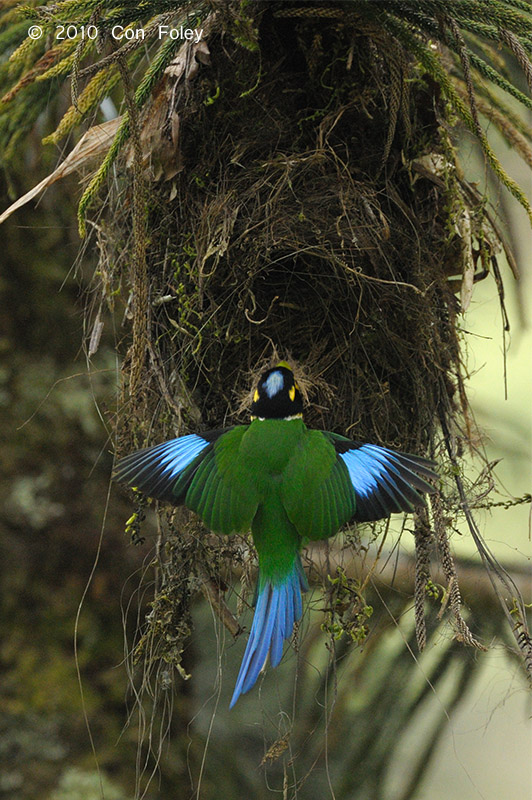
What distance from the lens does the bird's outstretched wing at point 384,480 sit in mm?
1382

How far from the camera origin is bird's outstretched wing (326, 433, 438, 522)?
4.53 ft

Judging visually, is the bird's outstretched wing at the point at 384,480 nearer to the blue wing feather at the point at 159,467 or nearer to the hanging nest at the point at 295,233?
the hanging nest at the point at 295,233

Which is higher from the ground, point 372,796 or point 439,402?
point 439,402

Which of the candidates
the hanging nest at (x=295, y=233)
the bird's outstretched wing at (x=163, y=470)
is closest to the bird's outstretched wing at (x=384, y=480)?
the hanging nest at (x=295, y=233)

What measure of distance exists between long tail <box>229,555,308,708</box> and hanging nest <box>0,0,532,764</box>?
123mm

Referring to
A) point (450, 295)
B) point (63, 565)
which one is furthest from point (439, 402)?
point (63, 565)

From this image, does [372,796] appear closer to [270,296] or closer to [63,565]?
[63,565]

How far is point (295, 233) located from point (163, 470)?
536 millimetres

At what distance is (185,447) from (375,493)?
364 mm

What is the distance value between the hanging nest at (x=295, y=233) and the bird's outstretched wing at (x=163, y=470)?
105 millimetres

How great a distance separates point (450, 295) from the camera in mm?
1737

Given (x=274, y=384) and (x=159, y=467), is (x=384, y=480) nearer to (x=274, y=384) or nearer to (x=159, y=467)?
(x=274, y=384)

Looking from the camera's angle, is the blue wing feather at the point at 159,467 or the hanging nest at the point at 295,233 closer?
the blue wing feather at the point at 159,467

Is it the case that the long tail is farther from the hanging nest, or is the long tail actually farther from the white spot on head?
the white spot on head
